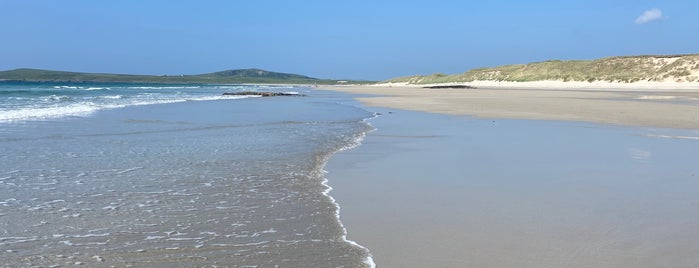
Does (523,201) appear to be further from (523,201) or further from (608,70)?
(608,70)

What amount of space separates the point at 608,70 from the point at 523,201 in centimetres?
5812

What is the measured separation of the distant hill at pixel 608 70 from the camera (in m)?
49.0

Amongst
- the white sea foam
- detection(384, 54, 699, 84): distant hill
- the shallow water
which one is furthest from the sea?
detection(384, 54, 699, 84): distant hill

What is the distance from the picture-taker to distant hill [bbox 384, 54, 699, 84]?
161 feet

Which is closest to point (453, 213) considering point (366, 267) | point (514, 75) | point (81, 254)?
point (366, 267)

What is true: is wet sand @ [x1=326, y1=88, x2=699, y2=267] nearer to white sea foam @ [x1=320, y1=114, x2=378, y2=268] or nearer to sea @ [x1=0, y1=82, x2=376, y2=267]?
white sea foam @ [x1=320, y1=114, x2=378, y2=268]

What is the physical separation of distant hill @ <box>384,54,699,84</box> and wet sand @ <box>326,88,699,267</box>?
4373 cm

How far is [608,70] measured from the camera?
57.3 meters

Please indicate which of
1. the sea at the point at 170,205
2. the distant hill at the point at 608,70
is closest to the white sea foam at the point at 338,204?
the sea at the point at 170,205

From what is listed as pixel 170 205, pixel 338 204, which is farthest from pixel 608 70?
pixel 170 205

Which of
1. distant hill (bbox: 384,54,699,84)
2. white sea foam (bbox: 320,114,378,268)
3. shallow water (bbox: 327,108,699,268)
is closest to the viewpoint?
white sea foam (bbox: 320,114,378,268)

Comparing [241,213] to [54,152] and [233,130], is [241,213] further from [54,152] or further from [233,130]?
[233,130]

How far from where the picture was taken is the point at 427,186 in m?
5.98

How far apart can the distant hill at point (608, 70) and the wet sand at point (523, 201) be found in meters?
43.7
